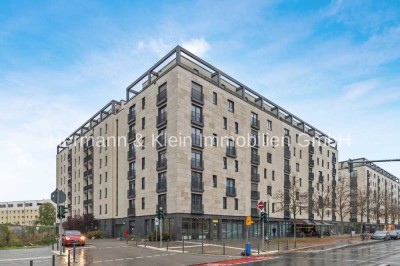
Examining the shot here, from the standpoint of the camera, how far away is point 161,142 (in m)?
46.9

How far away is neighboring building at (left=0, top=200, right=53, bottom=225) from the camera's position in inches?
7088

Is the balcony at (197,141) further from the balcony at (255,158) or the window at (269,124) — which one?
the window at (269,124)

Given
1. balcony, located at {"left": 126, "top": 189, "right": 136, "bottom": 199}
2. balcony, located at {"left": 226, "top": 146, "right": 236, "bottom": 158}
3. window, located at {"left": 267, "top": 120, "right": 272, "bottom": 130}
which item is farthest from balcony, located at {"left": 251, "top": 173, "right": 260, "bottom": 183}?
balcony, located at {"left": 126, "top": 189, "right": 136, "bottom": 199}

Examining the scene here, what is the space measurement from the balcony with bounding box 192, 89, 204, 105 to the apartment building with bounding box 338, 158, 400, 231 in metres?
47.5

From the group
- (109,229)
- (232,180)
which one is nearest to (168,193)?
(232,180)

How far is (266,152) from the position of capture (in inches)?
2371

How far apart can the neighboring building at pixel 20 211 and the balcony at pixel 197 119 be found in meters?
153

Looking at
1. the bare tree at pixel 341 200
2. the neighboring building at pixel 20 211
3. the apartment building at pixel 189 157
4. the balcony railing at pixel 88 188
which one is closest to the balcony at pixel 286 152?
the apartment building at pixel 189 157

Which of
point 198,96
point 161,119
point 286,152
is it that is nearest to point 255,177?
point 286,152

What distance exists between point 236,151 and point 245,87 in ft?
33.6

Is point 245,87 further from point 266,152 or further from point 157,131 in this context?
point 157,131

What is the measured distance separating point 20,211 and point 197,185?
6449 inches

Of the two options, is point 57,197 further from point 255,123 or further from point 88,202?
point 88,202

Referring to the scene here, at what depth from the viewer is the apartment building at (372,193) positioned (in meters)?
89.3
